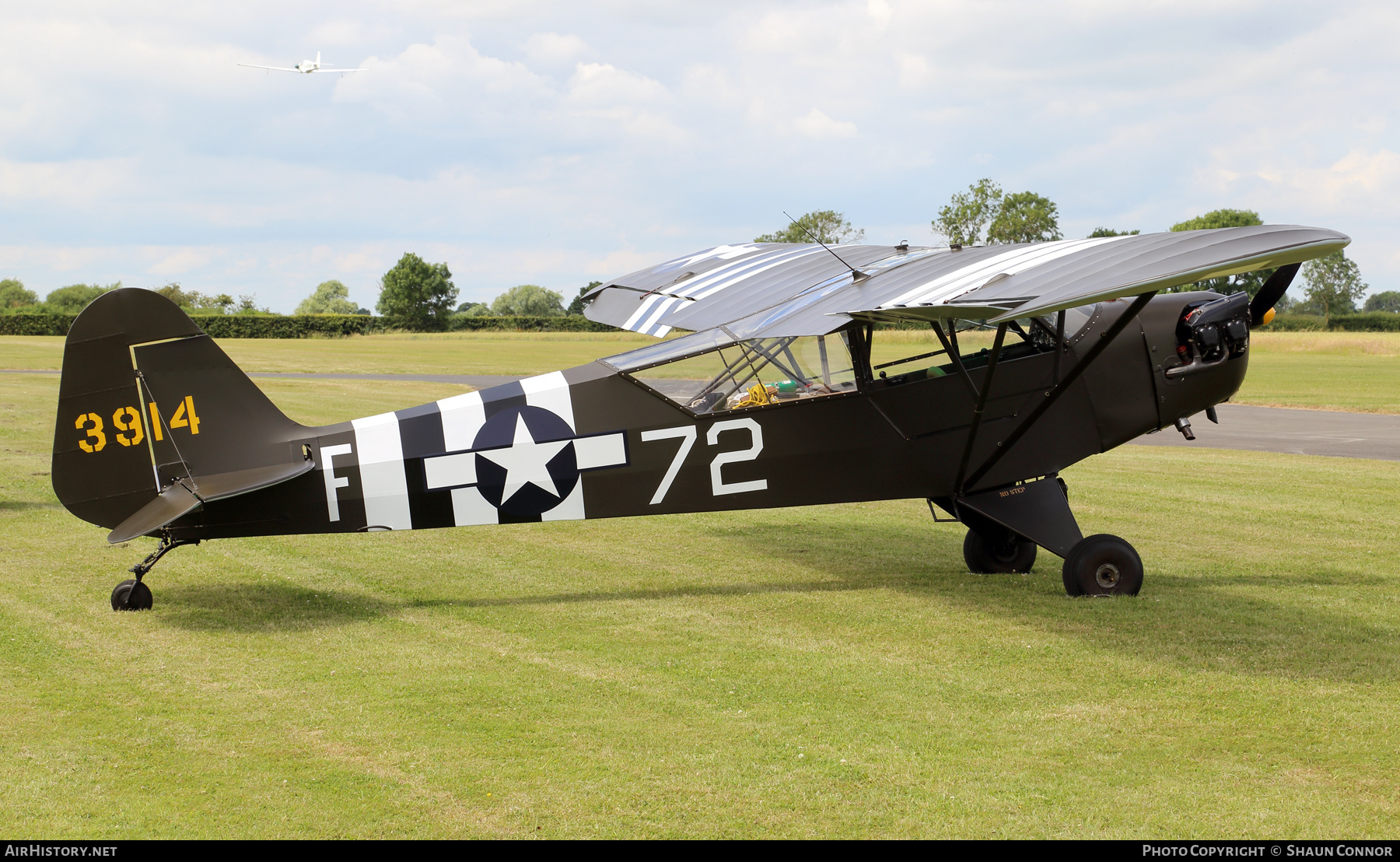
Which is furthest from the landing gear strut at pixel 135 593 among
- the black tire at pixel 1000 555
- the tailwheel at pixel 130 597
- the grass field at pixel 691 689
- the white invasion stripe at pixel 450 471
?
the black tire at pixel 1000 555

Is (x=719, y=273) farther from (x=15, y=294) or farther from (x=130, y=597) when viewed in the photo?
(x=15, y=294)

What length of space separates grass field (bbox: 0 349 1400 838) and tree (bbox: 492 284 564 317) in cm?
13069

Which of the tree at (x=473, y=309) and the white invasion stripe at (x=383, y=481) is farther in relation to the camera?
the tree at (x=473, y=309)

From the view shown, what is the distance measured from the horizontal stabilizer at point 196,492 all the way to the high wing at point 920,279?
2925mm

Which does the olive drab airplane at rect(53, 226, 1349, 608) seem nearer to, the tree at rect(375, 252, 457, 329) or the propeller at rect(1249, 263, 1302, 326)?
the propeller at rect(1249, 263, 1302, 326)

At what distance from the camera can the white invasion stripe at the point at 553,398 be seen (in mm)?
7391

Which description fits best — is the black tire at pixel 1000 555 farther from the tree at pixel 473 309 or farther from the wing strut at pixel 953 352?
the tree at pixel 473 309

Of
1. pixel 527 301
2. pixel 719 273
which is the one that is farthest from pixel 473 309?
pixel 719 273

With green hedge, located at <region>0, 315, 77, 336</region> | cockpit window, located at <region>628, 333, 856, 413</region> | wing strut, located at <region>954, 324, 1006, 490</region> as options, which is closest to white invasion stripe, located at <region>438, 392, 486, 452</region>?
cockpit window, located at <region>628, 333, 856, 413</region>

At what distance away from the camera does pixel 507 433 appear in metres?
7.28

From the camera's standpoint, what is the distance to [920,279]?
7145mm

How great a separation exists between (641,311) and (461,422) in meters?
2.23

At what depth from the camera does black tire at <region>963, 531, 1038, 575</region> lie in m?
8.47
